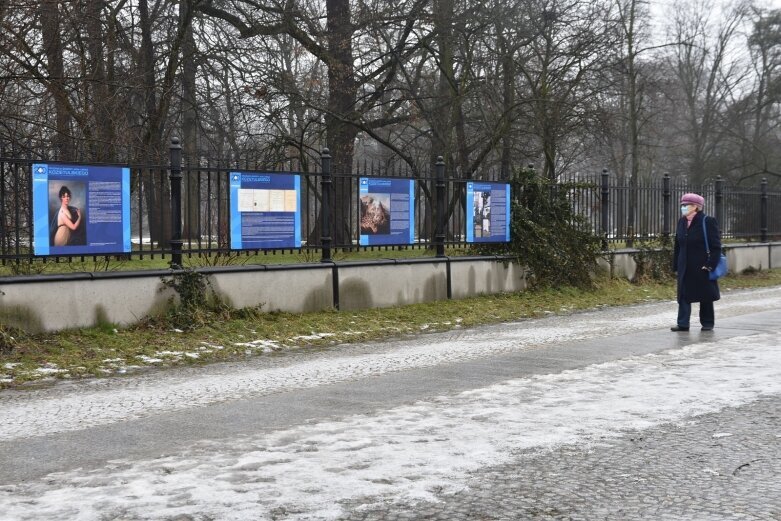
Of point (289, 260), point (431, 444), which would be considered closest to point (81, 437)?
point (431, 444)

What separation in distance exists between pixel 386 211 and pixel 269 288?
2901mm

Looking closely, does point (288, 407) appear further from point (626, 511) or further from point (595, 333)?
point (595, 333)

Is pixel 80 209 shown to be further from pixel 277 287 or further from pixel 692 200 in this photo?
pixel 692 200

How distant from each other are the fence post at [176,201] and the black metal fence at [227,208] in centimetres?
1

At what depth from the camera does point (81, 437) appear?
21.8 feet

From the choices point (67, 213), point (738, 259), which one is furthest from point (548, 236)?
point (67, 213)

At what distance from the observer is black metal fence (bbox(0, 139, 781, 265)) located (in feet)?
38.2

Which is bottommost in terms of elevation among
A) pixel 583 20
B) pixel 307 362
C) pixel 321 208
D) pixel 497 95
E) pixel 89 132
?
pixel 307 362

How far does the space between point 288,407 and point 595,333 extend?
6.06 meters

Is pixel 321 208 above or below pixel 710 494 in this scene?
above

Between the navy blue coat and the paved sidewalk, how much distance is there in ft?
7.03

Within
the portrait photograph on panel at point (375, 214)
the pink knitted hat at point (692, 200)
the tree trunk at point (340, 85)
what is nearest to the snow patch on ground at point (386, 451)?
the pink knitted hat at point (692, 200)

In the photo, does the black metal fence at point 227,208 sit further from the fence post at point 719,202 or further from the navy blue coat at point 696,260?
the fence post at point 719,202

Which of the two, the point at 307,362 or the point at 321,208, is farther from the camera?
the point at 321,208
